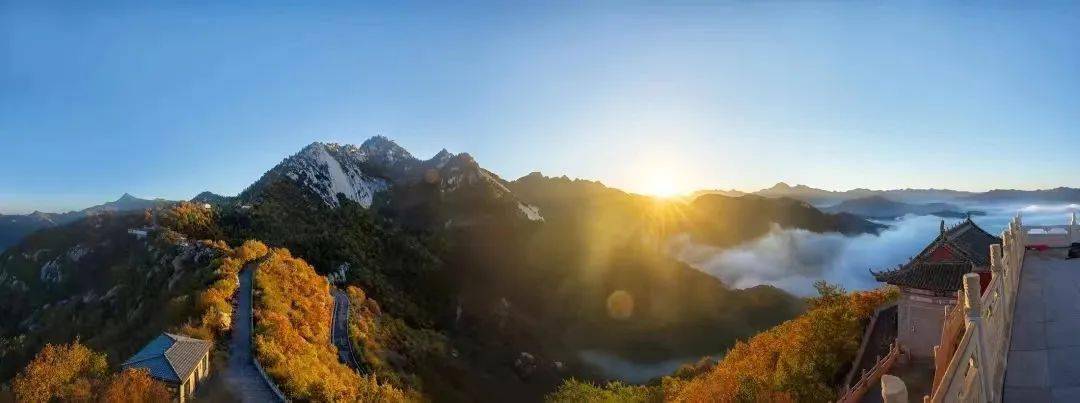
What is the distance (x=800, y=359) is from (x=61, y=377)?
29.5m

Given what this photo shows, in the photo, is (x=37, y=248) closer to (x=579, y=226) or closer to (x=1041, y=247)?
(x=1041, y=247)

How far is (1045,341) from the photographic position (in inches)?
317

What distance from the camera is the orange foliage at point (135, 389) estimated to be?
17203mm

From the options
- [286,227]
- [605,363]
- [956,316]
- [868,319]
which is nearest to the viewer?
[956,316]

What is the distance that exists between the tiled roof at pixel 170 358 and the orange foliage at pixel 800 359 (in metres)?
21.1

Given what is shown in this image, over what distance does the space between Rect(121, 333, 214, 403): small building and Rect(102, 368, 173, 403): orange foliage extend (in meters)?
0.42

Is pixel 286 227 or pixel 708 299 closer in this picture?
pixel 286 227

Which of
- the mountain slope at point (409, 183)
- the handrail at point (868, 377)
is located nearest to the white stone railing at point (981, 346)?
the handrail at point (868, 377)

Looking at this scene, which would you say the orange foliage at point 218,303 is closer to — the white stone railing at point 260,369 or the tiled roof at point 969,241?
the white stone railing at point 260,369

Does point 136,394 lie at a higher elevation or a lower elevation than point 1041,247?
lower

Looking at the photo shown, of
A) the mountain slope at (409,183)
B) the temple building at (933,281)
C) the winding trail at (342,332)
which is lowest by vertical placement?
the winding trail at (342,332)

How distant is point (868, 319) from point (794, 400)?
12.7 meters

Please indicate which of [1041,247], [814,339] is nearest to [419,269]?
[814,339]

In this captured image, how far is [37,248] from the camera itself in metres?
68.2
